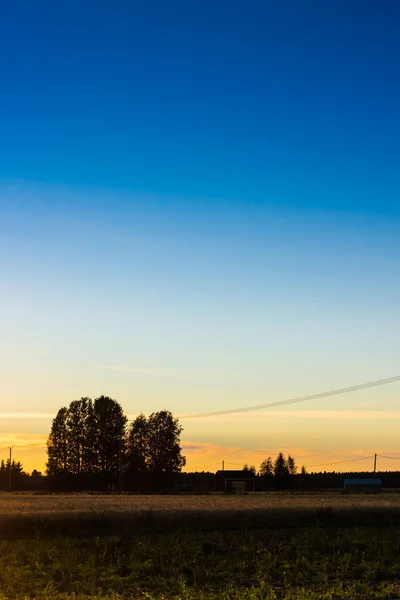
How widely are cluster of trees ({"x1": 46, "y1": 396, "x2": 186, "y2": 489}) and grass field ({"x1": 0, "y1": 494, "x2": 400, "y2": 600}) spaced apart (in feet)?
261

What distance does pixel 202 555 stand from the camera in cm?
3234

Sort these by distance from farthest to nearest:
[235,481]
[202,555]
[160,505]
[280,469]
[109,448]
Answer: [280,469], [235,481], [109,448], [160,505], [202,555]

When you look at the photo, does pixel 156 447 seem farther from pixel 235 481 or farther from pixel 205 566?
pixel 205 566

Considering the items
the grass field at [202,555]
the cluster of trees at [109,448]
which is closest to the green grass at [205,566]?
the grass field at [202,555]

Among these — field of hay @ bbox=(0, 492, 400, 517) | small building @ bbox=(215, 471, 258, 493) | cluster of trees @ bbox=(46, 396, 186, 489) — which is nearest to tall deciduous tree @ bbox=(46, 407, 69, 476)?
cluster of trees @ bbox=(46, 396, 186, 489)

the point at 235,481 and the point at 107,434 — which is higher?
the point at 107,434

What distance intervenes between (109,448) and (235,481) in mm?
28795

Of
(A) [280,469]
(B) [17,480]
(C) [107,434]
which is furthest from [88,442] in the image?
(A) [280,469]

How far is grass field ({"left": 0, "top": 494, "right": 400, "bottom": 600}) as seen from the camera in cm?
2606

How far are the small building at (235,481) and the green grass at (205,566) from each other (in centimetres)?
10238

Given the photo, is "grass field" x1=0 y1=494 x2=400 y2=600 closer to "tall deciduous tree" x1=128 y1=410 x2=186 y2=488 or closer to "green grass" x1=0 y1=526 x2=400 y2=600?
"green grass" x1=0 y1=526 x2=400 y2=600

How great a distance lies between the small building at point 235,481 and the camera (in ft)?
455

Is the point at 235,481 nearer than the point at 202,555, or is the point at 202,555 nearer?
the point at 202,555

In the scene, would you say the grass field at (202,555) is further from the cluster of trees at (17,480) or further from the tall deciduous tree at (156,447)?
the cluster of trees at (17,480)
